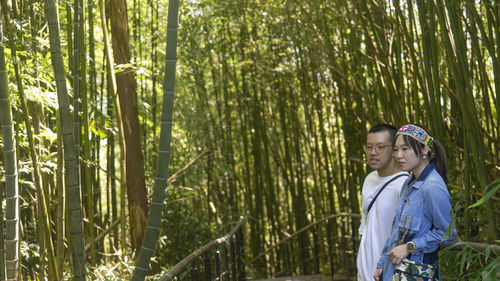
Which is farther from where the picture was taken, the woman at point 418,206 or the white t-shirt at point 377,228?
the white t-shirt at point 377,228

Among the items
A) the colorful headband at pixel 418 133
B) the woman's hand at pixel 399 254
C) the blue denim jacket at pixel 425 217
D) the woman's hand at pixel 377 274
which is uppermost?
the colorful headband at pixel 418 133

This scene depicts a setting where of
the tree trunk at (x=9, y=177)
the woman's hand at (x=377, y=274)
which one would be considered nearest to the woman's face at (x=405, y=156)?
the woman's hand at (x=377, y=274)

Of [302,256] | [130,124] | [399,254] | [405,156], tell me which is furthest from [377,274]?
[302,256]

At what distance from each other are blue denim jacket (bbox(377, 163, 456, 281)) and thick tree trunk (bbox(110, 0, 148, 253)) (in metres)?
2.55

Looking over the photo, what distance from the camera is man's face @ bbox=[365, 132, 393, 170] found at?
219cm

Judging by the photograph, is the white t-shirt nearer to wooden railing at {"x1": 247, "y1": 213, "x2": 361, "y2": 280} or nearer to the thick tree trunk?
the thick tree trunk

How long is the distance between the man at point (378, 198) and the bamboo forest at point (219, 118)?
31 centimetres

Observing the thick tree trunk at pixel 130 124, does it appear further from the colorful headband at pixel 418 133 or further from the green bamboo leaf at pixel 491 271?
the green bamboo leaf at pixel 491 271

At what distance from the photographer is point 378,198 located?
7.08 ft

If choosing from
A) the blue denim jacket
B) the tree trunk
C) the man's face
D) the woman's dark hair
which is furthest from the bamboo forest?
the man's face

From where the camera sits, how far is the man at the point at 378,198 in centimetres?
214

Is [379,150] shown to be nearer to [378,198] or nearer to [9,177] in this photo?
[378,198]

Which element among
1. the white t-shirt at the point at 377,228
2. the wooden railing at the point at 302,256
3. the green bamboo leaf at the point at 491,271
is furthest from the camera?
the wooden railing at the point at 302,256

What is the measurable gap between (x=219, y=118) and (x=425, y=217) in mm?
4181
